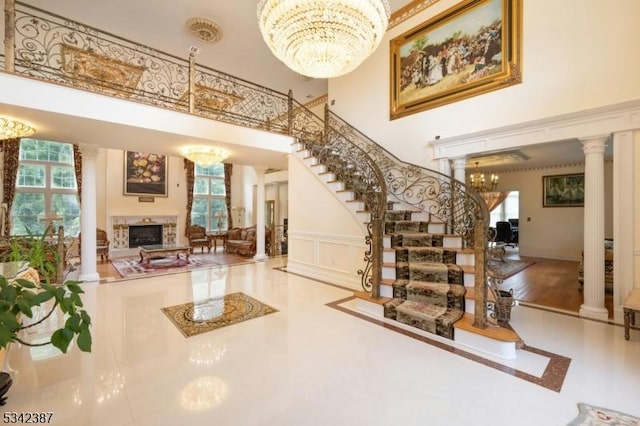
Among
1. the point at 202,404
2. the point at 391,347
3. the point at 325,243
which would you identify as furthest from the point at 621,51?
the point at 202,404

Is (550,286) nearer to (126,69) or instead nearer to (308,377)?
(308,377)

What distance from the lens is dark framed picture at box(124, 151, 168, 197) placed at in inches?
374

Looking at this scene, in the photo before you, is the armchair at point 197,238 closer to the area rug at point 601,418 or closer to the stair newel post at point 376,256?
the stair newel post at point 376,256

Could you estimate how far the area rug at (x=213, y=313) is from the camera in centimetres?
345

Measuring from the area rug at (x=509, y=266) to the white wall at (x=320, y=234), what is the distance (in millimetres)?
3523

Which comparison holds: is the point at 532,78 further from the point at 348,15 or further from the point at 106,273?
the point at 106,273

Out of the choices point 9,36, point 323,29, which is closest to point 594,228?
point 323,29

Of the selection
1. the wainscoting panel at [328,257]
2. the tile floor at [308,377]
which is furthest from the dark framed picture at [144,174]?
the tile floor at [308,377]

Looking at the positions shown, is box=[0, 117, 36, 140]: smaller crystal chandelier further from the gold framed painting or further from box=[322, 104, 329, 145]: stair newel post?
the gold framed painting

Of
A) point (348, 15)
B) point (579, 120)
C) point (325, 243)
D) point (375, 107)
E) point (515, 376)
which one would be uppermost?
point (375, 107)

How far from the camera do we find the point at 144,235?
32.6 feet

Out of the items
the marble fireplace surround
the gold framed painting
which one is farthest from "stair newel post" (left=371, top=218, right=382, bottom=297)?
the marble fireplace surround

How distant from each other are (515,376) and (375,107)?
5605 millimetres

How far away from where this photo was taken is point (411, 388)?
2.26 metres
